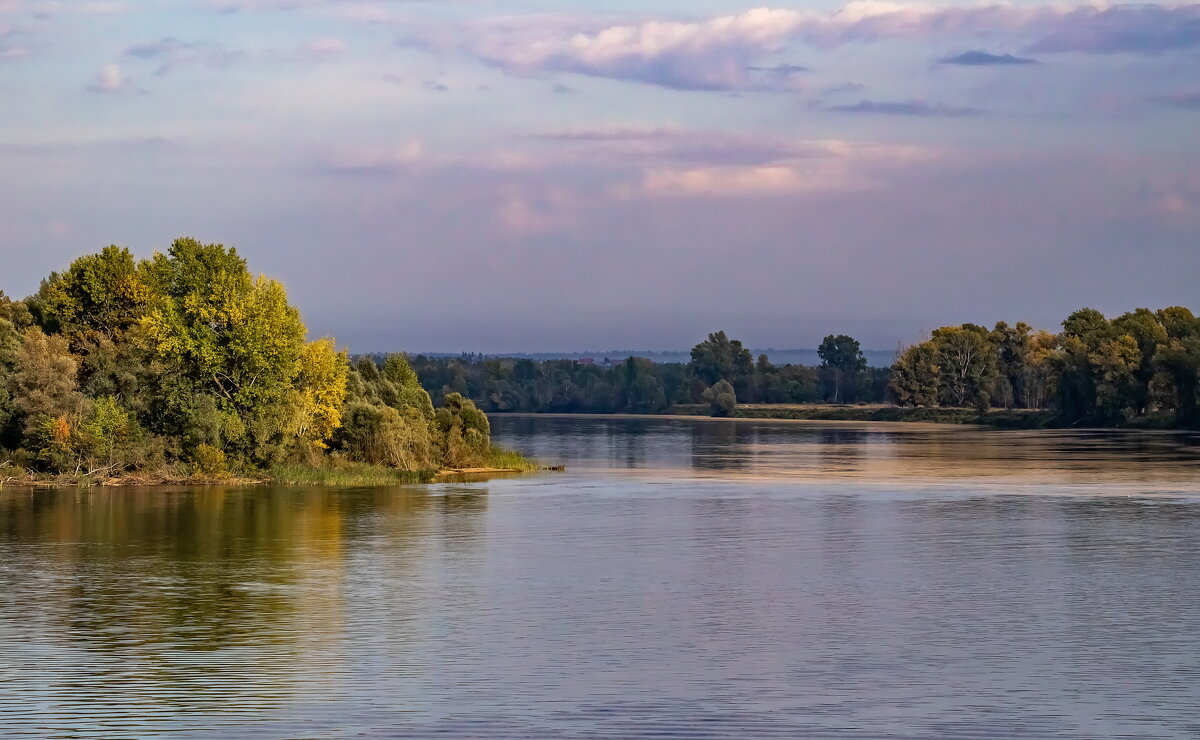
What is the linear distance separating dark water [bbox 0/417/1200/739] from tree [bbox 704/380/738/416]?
131 m

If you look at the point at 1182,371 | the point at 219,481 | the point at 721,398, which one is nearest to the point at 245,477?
the point at 219,481

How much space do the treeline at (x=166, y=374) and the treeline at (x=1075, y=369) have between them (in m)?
91.1

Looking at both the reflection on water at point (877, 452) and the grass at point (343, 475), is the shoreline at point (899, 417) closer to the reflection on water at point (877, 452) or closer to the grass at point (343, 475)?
the reflection on water at point (877, 452)

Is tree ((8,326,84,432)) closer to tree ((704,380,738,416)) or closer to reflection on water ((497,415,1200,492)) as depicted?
reflection on water ((497,415,1200,492))

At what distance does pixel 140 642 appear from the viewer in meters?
24.2

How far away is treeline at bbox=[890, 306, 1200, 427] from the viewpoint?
422 feet

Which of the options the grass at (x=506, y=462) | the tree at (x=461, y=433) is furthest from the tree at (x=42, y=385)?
the grass at (x=506, y=462)

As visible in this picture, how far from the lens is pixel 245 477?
5825cm

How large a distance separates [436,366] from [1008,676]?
16840 cm

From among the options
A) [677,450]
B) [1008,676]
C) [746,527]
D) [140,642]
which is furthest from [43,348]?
[677,450]

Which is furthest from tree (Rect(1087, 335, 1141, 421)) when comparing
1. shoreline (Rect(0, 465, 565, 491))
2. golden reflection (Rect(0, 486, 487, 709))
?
golden reflection (Rect(0, 486, 487, 709))

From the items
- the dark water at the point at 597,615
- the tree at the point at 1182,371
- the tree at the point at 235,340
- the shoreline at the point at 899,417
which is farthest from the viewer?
the shoreline at the point at 899,417

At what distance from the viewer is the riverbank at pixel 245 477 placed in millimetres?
55688

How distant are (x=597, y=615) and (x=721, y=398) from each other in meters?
162
